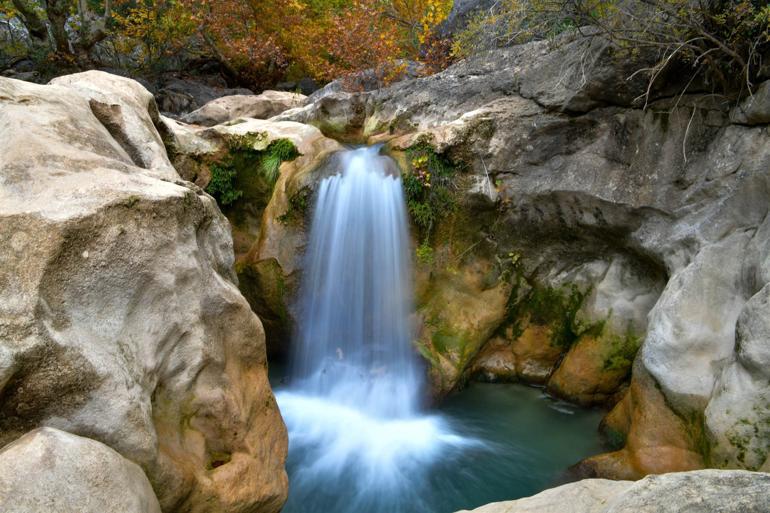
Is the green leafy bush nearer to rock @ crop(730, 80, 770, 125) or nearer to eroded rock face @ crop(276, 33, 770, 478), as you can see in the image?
eroded rock face @ crop(276, 33, 770, 478)

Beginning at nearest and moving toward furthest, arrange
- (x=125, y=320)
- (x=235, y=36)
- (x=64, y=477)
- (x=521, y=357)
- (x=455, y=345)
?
1. (x=64, y=477)
2. (x=125, y=320)
3. (x=455, y=345)
4. (x=521, y=357)
5. (x=235, y=36)

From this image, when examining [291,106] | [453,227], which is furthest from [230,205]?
[291,106]

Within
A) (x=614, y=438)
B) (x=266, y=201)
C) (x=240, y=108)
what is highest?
(x=240, y=108)

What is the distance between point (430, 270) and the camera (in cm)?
725

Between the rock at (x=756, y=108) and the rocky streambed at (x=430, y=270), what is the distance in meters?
0.02

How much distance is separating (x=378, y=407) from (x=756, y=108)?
5.44 meters

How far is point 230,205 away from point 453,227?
12.1ft

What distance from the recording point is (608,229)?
6.38 m

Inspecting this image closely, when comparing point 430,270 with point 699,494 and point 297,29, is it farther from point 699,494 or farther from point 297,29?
point 297,29

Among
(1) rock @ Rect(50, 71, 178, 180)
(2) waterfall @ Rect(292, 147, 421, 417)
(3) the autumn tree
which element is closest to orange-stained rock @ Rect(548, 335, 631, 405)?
(2) waterfall @ Rect(292, 147, 421, 417)

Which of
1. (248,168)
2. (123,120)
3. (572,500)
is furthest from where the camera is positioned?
(248,168)

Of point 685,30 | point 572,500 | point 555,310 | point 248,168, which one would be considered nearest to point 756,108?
point 685,30

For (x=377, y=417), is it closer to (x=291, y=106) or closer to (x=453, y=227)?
(x=453, y=227)

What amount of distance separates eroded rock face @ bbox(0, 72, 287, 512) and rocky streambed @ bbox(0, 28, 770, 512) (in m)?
0.02
